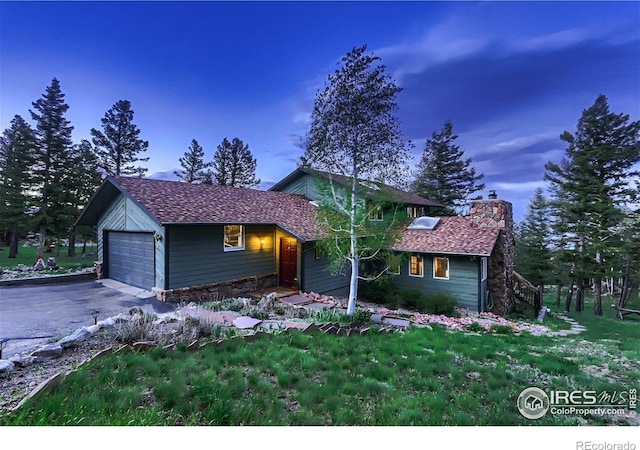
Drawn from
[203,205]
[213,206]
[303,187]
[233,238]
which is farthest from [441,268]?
[203,205]

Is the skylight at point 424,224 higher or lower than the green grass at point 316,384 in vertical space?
higher

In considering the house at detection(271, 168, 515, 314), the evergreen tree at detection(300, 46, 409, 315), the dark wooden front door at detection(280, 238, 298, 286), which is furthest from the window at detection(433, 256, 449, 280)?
the dark wooden front door at detection(280, 238, 298, 286)

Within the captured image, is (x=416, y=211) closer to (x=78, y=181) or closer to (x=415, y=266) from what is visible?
(x=415, y=266)

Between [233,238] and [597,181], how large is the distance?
16341mm

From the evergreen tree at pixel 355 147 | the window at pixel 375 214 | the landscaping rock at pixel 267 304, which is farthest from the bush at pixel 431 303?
the landscaping rock at pixel 267 304

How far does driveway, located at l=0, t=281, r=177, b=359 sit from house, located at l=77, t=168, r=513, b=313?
36.2 inches

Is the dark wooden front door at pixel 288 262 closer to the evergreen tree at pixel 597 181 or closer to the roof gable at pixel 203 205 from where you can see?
the roof gable at pixel 203 205

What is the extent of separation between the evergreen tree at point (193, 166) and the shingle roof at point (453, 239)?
21705mm

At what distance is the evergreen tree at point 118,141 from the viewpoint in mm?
20000

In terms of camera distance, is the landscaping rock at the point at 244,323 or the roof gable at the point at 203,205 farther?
the roof gable at the point at 203,205

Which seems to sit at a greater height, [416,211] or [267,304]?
[416,211]

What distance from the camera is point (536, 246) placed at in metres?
19.3

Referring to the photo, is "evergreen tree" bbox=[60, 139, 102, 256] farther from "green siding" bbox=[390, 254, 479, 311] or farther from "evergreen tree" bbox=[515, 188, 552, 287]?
"evergreen tree" bbox=[515, 188, 552, 287]
